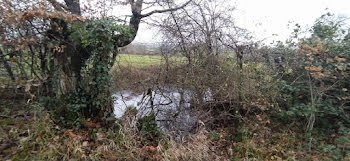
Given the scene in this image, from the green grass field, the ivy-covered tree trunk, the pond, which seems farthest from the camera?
the green grass field

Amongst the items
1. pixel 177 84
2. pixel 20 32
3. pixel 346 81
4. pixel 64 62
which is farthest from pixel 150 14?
pixel 346 81

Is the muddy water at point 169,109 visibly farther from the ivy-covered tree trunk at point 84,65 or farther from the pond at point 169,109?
the ivy-covered tree trunk at point 84,65

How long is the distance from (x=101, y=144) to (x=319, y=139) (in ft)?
16.4

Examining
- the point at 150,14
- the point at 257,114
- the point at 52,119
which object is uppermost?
the point at 150,14

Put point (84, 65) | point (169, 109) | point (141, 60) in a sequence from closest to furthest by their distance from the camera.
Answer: point (84, 65) → point (169, 109) → point (141, 60)

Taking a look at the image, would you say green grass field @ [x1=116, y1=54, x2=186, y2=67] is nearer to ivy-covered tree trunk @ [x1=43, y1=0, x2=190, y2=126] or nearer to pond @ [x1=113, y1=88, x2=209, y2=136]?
ivy-covered tree trunk @ [x1=43, y1=0, x2=190, y2=126]

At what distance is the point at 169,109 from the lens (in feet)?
15.9

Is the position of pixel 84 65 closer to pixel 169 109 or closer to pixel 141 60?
pixel 141 60

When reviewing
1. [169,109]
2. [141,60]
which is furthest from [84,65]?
[169,109]

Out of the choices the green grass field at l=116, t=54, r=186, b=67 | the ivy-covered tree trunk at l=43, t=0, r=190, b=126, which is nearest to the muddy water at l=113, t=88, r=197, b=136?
the ivy-covered tree trunk at l=43, t=0, r=190, b=126

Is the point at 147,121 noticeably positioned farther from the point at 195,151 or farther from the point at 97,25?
the point at 97,25

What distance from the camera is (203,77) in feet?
15.9

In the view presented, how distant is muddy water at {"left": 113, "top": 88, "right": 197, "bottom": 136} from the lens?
4.59 meters

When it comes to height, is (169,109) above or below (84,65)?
below
